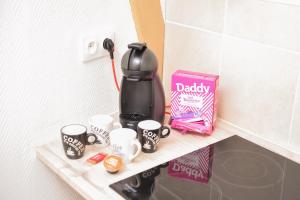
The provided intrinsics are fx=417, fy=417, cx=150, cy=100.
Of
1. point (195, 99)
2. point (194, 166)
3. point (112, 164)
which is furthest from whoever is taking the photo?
point (195, 99)

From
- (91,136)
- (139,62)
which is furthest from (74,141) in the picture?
(139,62)

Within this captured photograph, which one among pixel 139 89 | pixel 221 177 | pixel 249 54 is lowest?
pixel 221 177

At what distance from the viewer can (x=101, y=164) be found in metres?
1.24

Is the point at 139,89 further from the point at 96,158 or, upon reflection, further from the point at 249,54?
the point at 249,54

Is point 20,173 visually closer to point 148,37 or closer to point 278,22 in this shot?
point 148,37

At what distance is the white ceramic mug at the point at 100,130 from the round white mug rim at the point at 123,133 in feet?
0.13

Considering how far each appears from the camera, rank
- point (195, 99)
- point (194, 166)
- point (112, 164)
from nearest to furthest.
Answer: point (112, 164) → point (194, 166) → point (195, 99)

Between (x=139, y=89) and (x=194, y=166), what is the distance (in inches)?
11.9

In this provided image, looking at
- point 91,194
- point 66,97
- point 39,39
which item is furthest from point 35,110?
point 91,194

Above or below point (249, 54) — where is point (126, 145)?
below

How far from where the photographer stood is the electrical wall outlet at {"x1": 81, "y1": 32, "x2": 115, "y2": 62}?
140cm

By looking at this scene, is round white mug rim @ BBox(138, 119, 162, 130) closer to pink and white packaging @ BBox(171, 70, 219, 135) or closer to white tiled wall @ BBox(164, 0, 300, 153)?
pink and white packaging @ BBox(171, 70, 219, 135)

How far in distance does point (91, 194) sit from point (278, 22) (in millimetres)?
737

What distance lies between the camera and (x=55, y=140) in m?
1.41
